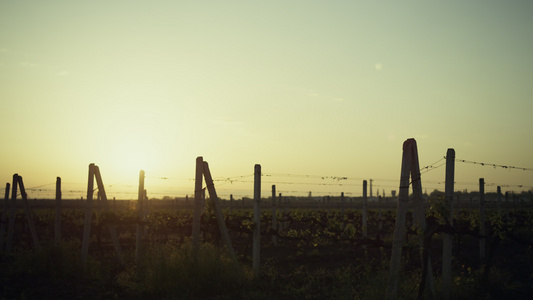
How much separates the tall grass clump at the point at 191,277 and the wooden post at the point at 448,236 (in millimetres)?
4316

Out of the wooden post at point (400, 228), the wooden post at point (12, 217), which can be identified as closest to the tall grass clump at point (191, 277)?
the wooden post at point (400, 228)

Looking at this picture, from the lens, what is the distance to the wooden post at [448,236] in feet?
28.3

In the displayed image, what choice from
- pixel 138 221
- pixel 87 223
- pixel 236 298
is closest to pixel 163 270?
pixel 236 298

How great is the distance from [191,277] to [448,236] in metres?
5.79

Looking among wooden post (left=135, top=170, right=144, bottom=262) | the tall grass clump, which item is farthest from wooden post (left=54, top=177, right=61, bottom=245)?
the tall grass clump

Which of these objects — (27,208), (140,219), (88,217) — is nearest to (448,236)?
(140,219)

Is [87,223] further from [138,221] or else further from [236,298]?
[236,298]

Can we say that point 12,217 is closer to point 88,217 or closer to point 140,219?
point 88,217

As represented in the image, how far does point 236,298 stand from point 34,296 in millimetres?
4967

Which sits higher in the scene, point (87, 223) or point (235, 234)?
point (87, 223)

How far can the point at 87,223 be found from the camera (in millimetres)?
14742

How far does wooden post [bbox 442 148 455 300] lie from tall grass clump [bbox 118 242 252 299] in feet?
14.2

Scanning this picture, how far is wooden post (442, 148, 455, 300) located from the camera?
28.3ft

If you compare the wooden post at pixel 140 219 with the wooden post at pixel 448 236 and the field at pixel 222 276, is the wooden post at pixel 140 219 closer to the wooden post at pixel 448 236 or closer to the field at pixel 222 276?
the field at pixel 222 276
